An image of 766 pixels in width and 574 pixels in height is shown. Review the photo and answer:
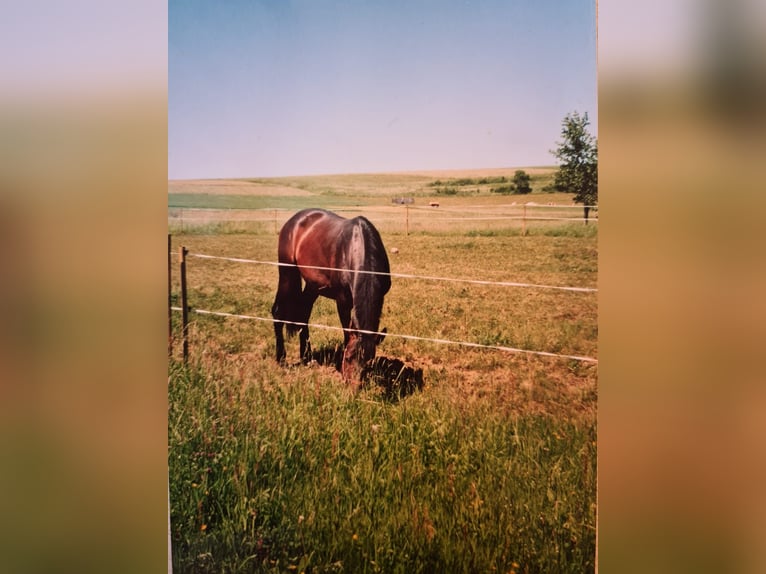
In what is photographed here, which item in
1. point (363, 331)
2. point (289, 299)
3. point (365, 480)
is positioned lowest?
point (365, 480)

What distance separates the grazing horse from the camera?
273 cm

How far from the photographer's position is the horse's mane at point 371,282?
107 inches

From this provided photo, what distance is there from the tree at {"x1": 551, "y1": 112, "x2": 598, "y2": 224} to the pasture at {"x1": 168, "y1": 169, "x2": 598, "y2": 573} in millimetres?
77

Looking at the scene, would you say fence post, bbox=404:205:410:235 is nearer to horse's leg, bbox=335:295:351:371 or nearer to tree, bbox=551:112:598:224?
horse's leg, bbox=335:295:351:371

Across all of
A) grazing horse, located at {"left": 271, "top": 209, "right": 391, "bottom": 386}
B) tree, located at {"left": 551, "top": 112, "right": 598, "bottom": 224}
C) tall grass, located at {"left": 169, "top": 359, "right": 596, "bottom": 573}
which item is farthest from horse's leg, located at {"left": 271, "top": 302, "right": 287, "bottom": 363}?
tree, located at {"left": 551, "top": 112, "right": 598, "bottom": 224}

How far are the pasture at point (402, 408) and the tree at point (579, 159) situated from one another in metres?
0.08

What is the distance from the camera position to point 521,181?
2465mm

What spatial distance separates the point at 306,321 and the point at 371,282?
421 millimetres

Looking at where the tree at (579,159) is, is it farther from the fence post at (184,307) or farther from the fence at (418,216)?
the fence post at (184,307)
